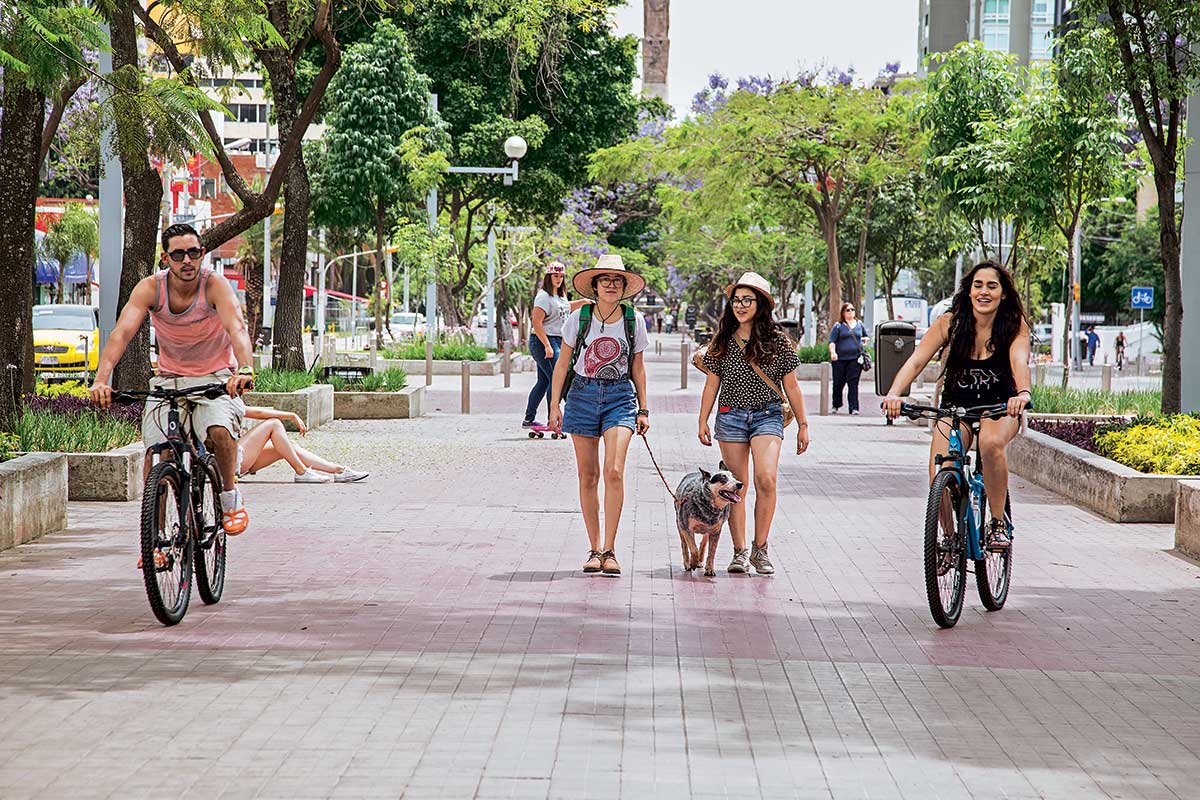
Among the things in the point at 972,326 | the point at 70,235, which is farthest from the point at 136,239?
the point at 70,235

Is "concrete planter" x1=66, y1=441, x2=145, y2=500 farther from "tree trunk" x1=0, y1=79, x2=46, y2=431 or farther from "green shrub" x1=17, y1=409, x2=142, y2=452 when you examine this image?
"tree trunk" x1=0, y1=79, x2=46, y2=431

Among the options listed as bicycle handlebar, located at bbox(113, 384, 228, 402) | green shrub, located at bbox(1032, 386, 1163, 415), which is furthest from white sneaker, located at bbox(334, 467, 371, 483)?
green shrub, located at bbox(1032, 386, 1163, 415)

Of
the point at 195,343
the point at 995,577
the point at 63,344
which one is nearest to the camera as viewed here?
the point at 195,343

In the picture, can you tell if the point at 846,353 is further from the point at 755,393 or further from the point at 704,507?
the point at 704,507

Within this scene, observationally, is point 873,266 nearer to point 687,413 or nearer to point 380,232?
point 380,232

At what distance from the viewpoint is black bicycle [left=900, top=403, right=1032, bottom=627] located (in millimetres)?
7871

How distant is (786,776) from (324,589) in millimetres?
4088

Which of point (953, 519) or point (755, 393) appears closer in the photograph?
point (953, 519)

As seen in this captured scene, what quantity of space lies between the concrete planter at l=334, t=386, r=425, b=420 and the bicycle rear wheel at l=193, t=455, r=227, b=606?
13.7 metres

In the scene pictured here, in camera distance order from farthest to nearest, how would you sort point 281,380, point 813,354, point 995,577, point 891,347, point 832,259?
point 813,354 → point 832,259 → point 891,347 → point 281,380 → point 995,577

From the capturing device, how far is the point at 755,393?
961cm

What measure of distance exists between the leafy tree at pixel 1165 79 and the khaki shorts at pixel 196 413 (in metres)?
9.91

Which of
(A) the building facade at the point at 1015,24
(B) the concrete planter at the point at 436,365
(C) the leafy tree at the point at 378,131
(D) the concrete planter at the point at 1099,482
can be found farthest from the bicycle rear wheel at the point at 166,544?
(A) the building facade at the point at 1015,24

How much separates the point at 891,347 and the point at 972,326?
16554 millimetres
